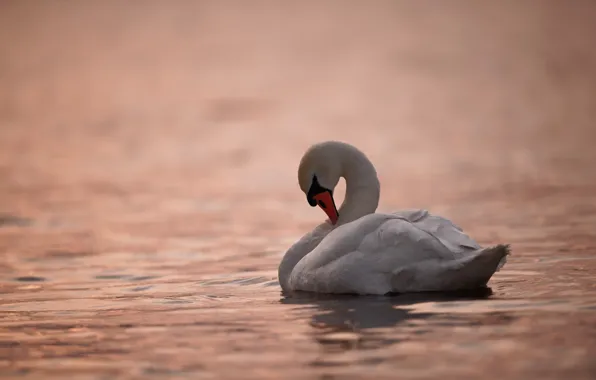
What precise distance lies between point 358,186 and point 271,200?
30.6 feet

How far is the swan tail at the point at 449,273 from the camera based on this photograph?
11.2m

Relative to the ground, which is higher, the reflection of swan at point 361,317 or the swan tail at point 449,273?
the swan tail at point 449,273

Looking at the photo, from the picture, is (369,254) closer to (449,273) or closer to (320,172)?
(449,273)

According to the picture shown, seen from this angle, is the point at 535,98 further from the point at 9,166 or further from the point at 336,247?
the point at 336,247

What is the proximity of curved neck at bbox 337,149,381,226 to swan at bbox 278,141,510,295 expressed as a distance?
0.04 ft

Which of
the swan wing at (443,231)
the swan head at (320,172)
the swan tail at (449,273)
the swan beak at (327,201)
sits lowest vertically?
the swan tail at (449,273)

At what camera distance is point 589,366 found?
8461 millimetres

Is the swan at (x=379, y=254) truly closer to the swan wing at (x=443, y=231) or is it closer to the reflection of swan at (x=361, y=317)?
the swan wing at (x=443, y=231)

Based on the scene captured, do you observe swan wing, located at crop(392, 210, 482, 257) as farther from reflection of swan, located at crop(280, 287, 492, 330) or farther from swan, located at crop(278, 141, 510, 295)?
reflection of swan, located at crop(280, 287, 492, 330)

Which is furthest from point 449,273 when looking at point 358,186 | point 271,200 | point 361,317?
point 271,200

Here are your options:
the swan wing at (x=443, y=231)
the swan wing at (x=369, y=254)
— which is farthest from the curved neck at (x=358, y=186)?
the swan wing at (x=369, y=254)

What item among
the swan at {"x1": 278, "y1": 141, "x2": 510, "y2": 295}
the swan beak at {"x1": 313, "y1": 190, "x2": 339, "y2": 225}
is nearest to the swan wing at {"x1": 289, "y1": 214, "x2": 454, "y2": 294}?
the swan at {"x1": 278, "y1": 141, "x2": 510, "y2": 295}

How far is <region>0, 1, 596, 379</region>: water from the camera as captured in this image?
31.2ft

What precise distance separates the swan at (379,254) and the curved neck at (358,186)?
0.01m
